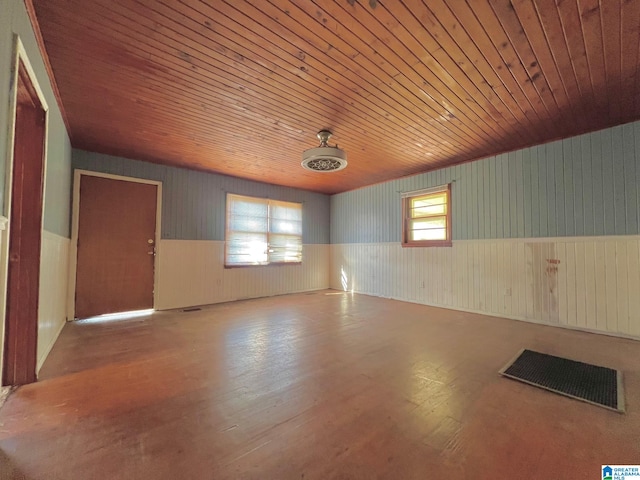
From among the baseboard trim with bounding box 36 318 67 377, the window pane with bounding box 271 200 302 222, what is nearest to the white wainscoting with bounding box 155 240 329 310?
the window pane with bounding box 271 200 302 222

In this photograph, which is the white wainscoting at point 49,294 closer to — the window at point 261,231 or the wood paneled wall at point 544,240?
the window at point 261,231

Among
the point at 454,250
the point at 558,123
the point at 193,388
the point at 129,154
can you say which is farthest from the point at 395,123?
the point at 129,154

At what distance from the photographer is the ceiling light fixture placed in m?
3.28

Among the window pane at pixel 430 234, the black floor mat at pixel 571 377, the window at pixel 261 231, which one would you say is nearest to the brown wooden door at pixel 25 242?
the window at pixel 261 231

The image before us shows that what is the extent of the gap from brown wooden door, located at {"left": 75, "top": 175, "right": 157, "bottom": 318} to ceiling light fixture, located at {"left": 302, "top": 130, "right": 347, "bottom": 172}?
293cm

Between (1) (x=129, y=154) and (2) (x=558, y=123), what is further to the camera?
(1) (x=129, y=154)

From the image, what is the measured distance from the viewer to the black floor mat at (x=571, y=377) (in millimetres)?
1833

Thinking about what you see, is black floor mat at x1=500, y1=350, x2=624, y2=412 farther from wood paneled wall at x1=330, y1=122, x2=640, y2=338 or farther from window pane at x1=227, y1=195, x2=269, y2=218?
window pane at x1=227, y1=195, x2=269, y2=218

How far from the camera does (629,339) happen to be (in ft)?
10.1

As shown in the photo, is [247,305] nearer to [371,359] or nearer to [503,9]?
[371,359]

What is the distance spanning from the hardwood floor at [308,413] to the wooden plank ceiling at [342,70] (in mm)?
2501

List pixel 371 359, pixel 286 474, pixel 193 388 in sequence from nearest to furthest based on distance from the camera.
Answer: pixel 286 474, pixel 193 388, pixel 371 359

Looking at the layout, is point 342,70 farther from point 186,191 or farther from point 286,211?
point 286,211

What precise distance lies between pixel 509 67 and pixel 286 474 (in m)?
3.16
